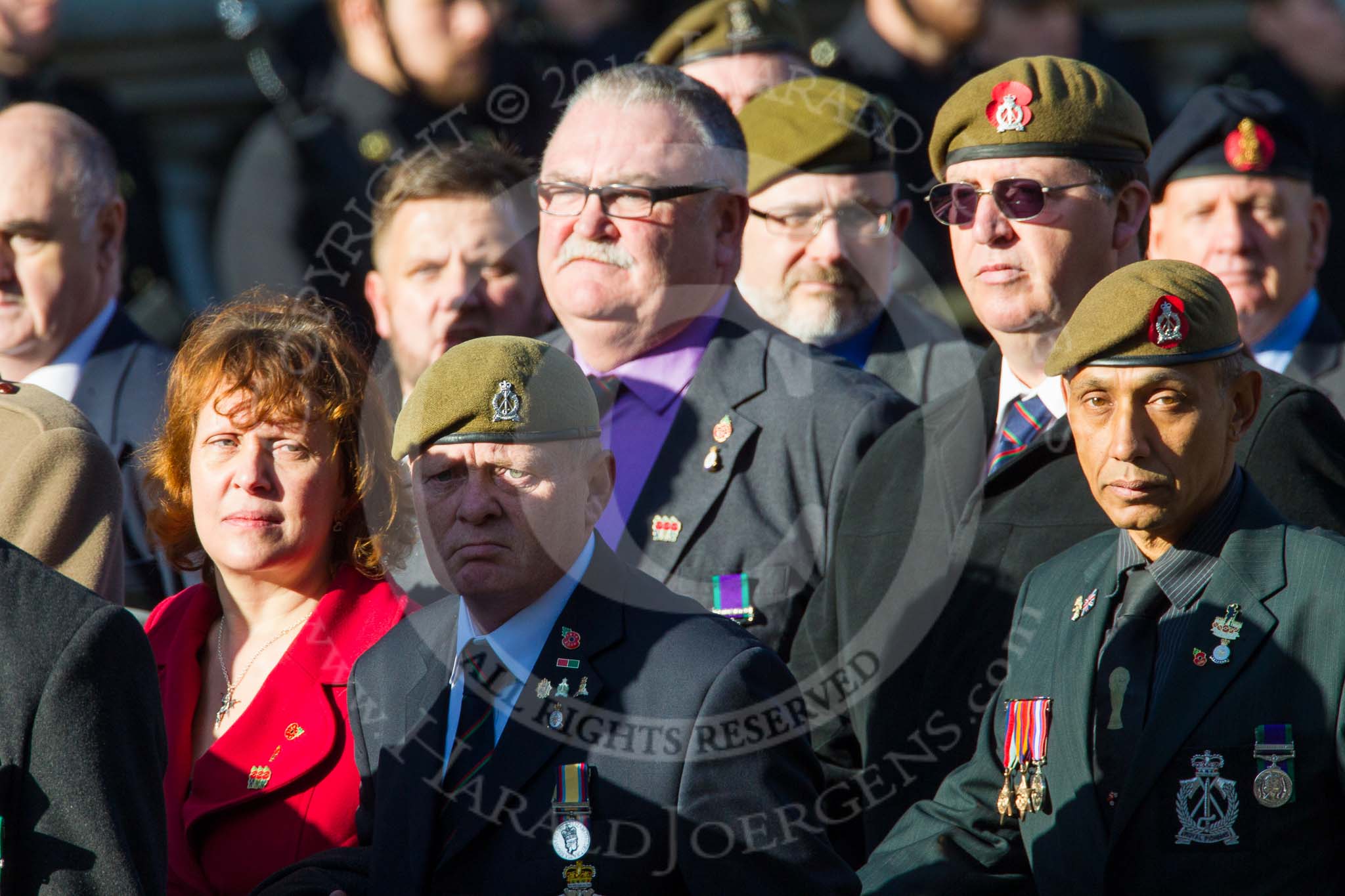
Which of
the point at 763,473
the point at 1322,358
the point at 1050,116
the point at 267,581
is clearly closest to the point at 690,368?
the point at 763,473

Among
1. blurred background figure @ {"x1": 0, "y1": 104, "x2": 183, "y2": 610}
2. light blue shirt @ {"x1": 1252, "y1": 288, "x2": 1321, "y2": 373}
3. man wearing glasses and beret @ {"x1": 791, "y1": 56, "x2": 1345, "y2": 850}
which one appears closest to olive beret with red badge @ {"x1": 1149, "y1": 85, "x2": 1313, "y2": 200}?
light blue shirt @ {"x1": 1252, "y1": 288, "x2": 1321, "y2": 373}

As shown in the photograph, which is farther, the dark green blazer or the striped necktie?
the striped necktie

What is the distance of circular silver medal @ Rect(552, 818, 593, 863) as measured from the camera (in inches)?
124

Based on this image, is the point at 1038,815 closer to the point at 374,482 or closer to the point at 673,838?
the point at 673,838

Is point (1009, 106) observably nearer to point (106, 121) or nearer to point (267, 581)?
point (267, 581)

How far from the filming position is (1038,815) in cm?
331

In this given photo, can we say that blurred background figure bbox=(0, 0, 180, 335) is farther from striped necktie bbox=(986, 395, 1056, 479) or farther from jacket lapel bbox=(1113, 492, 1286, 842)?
jacket lapel bbox=(1113, 492, 1286, 842)

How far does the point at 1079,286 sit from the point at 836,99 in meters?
1.41

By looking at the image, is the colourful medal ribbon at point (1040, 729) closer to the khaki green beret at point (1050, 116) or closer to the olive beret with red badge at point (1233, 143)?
the khaki green beret at point (1050, 116)

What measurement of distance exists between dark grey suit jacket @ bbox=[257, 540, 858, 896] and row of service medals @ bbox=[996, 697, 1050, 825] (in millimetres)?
353

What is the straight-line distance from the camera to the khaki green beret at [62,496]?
13.0 ft

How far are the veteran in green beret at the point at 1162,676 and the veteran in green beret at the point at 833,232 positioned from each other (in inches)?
74.7

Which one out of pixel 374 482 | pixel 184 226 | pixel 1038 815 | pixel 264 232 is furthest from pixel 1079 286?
pixel 184 226

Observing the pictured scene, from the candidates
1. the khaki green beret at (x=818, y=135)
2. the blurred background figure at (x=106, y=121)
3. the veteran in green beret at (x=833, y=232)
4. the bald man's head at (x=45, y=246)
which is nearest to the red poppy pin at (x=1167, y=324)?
the veteran in green beret at (x=833, y=232)
